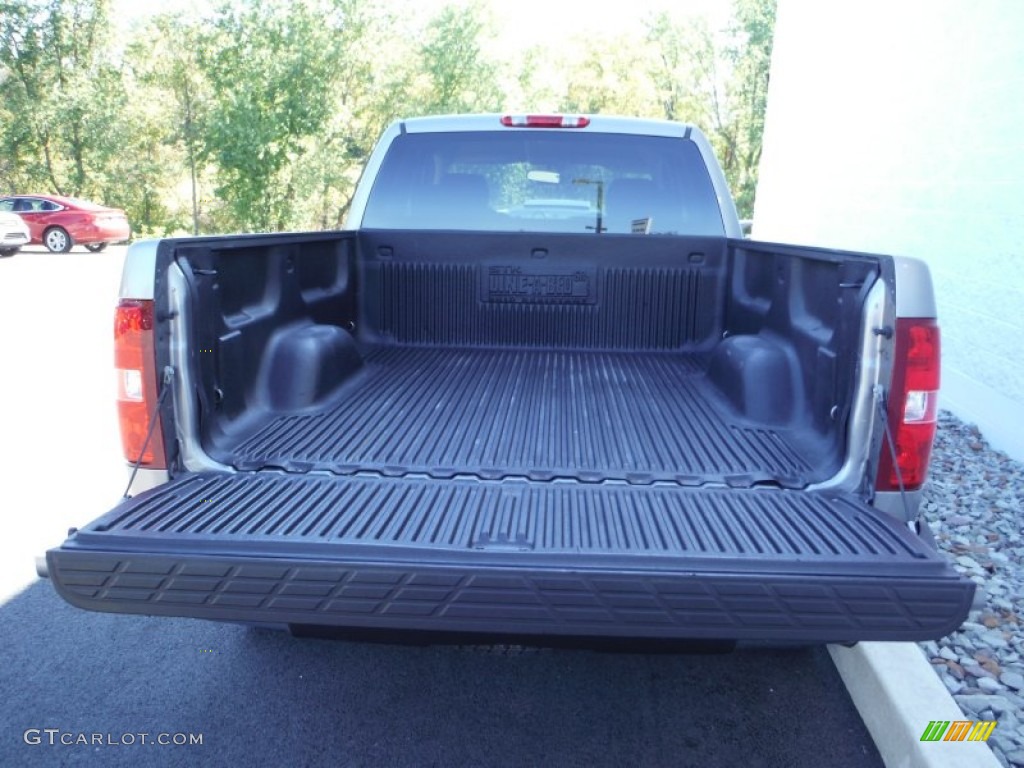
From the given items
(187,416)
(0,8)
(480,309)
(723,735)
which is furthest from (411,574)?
(0,8)

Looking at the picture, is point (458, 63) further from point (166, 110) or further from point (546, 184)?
point (546, 184)

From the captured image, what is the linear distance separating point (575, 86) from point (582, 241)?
3782cm

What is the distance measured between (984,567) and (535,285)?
2589 millimetres

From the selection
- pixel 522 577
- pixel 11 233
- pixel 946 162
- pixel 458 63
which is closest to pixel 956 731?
pixel 522 577

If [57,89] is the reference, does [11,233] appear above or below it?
below

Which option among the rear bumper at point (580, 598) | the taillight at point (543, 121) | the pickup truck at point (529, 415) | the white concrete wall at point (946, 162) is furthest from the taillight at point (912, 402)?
the white concrete wall at point (946, 162)

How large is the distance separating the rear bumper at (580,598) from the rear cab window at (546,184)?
275 centimetres

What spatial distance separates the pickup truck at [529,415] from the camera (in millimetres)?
1995

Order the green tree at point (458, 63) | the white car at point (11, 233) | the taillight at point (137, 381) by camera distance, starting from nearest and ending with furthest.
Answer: the taillight at point (137, 381) < the white car at point (11, 233) < the green tree at point (458, 63)

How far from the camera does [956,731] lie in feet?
8.52

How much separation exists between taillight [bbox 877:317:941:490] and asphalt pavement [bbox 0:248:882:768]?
1027 mm

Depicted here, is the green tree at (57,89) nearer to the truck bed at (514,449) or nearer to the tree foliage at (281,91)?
the tree foliage at (281,91)

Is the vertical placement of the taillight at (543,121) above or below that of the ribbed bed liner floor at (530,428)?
above

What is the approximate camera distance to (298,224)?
73.5 ft
